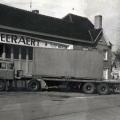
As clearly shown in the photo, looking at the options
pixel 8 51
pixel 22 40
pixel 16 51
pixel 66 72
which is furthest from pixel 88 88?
pixel 22 40

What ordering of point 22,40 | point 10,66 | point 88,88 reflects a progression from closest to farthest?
point 10,66 < point 88,88 < point 22,40

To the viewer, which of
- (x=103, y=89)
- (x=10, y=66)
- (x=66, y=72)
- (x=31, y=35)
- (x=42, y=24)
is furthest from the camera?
(x=42, y=24)

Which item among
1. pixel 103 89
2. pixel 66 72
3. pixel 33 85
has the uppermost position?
pixel 66 72

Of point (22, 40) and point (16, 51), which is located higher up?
point (22, 40)

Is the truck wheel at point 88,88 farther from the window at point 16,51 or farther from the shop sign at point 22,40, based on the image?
the shop sign at point 22,40

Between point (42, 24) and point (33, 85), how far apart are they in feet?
46.1

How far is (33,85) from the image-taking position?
2820 centimetres

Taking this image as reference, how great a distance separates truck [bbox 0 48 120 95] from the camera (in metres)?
28.5

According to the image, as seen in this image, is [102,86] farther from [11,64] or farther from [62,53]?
[11,64]

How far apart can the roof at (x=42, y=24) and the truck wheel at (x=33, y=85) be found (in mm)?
8823

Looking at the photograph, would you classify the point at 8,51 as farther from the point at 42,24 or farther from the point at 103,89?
the point at 103,89

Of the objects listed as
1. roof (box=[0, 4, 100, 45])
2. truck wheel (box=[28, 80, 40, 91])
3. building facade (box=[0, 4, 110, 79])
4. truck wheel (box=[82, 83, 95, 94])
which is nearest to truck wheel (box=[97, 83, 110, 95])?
truck wheel (box=[82, 83, 95, 94])

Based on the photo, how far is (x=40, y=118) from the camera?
38.7ft

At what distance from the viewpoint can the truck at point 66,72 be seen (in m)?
28.5
